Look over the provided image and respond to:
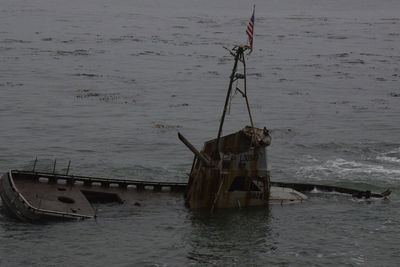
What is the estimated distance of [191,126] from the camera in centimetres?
6575

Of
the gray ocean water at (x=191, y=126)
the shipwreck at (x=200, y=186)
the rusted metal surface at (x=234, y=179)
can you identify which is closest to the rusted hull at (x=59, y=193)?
the shipwreck at (x=200, y=186)

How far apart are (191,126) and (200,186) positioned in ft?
80.4

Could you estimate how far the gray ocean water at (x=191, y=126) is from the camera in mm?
37500

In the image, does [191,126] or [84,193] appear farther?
[191,126]

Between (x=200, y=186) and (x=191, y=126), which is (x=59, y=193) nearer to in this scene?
(x=200, y=186)

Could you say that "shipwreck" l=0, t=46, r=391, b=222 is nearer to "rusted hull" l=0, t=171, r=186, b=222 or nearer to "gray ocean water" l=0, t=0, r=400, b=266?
"rusted hull" l=0, t=171, r=186, b=222

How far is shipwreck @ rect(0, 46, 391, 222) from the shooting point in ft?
130

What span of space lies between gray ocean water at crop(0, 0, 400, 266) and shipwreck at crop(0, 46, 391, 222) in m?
0.84

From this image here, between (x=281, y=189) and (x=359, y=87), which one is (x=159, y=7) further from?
(x=281, y=189)

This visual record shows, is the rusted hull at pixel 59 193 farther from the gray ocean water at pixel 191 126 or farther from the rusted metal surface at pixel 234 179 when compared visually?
the rusted metal surface at pixel 234 179

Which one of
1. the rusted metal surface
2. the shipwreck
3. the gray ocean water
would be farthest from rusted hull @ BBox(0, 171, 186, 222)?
the rusted metal surface

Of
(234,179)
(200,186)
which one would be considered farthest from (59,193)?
(234,179)

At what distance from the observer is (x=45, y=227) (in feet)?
124

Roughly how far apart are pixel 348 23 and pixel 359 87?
77.3 meters
